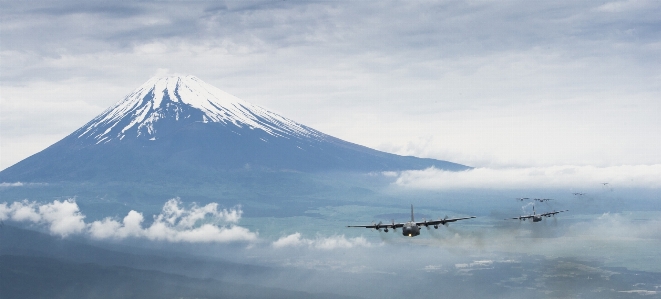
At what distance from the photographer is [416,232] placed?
571 feet

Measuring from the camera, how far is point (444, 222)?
17888 cm

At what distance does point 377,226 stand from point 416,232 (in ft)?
34.6

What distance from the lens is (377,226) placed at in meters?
179

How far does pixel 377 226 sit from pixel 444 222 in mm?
16920

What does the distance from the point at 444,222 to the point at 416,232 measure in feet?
30.2
